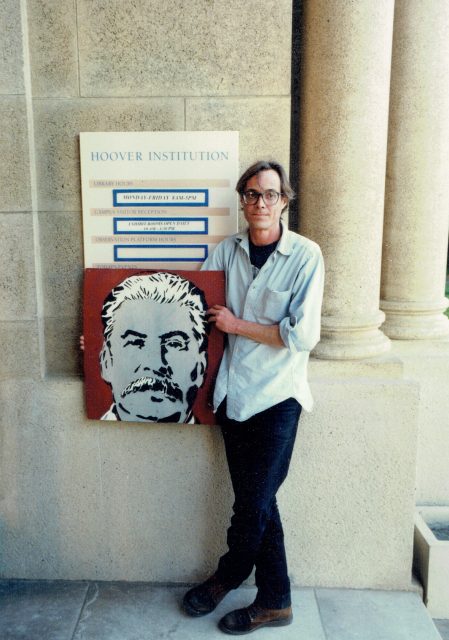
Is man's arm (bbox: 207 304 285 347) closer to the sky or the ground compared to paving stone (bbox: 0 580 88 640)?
closer to the sky

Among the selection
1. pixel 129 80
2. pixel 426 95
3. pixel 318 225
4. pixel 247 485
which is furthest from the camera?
pixel 426 95

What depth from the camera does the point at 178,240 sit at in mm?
3514

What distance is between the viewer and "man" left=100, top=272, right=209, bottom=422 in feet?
11.4

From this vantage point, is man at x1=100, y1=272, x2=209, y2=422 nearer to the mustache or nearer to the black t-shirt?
the mustache

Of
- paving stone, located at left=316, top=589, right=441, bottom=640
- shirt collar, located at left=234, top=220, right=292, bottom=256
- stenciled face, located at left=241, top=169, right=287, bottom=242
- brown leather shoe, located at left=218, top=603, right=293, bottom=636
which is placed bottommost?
paving stone, located at left=316, top=589, right=441, bottom=640

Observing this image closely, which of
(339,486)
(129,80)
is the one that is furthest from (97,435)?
(129,80)

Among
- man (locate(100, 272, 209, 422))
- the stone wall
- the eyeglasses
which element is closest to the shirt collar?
the eyeglasses

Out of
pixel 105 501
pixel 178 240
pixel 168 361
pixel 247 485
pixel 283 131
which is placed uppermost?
pixel 283 131

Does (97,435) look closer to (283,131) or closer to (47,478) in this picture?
(47,478)

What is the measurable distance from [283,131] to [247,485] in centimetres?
190

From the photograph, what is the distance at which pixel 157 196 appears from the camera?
3477mm

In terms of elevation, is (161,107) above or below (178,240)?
above

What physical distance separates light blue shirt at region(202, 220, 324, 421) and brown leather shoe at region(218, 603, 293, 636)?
1065 millimetres

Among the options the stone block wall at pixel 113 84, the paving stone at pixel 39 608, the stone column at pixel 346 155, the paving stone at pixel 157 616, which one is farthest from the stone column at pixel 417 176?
the paving stone at pixel 39 608
